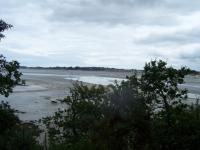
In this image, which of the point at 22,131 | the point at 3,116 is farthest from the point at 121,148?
the point at 3,116

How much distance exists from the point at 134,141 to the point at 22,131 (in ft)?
9.30

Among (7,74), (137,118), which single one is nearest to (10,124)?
(7,74)

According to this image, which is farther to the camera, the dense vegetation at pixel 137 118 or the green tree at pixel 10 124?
the green tree at pixel 10 124

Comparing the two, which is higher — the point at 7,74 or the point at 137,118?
the point at 7,74

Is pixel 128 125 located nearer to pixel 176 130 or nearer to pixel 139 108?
pixel 139 108

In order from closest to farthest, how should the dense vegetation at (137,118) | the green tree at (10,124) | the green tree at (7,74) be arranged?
the dense vegetation at (137,118) < the green tree at (10,124) < the green tree at (7,74)

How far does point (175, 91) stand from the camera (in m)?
11.8

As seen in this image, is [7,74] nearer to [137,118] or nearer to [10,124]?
[10,124]

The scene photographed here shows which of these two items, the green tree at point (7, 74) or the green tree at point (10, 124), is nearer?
the green tree at point (10, 124)

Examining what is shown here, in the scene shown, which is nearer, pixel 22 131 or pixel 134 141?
pixel 134 141

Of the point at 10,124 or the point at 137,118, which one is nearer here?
the point at 137,118

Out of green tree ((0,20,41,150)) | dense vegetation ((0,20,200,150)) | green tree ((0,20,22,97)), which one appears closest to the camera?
dense vegetation ((0,20,200,150))

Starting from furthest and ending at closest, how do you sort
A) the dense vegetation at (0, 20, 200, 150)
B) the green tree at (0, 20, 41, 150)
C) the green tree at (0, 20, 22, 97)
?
the green tree at (0, 20, 22, 97) < the green tree at (0, 20, 41, 150) < the dense vegetation at (0, 20, 200, 150)

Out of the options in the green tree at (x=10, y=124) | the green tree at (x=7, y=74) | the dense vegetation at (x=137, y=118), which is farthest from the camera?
the green tree at (x=7, y=74)
